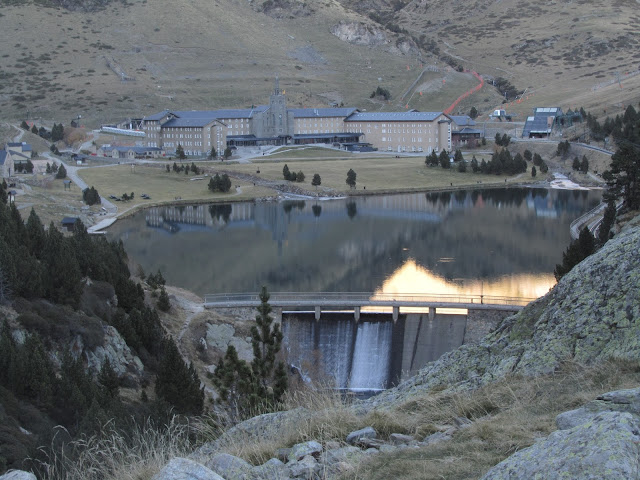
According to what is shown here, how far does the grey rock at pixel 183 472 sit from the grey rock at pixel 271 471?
823 millimetres

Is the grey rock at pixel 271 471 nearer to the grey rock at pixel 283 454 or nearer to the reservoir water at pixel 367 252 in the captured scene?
the grey rock at pixel 283 454

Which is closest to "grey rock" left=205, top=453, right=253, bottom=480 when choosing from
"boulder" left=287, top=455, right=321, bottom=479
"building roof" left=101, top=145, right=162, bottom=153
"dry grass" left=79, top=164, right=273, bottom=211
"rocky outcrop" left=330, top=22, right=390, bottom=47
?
"boulder" left=287, top=455, right=321, bottom=479

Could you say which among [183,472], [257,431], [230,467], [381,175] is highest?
[183,472]

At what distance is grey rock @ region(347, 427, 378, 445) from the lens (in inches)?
266

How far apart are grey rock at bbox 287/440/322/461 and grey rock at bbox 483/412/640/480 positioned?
2361 mm

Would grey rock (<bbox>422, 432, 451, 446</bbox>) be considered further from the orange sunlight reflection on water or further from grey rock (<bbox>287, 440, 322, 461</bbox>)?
the orange sunlight reflection on water

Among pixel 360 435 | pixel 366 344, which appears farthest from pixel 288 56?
pixel 360 435

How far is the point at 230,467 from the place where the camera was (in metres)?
6.04

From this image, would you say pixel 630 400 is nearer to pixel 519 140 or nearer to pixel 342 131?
pixel 519 140

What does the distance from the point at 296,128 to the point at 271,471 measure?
110929mm

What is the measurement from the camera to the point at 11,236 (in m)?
28.9

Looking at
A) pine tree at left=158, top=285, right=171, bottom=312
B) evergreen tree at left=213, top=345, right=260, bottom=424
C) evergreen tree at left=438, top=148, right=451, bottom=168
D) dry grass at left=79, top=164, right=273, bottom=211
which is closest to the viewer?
evergreen tree at left=213, top=345, right=260, bottom=424

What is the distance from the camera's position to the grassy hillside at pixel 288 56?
126938 millimetres

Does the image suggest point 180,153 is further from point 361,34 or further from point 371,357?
point 361,34
